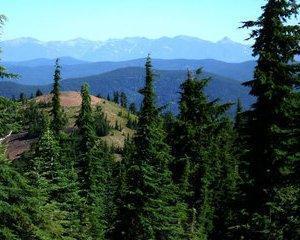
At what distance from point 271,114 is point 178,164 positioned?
16.4 m

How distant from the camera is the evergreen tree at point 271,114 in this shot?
21.6m

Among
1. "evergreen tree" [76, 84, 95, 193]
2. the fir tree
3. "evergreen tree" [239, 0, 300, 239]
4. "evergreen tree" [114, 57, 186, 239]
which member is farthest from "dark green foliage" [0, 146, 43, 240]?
"evergreen tree" [76, 84, 95, 193]

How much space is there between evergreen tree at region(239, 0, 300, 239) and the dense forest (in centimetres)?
4

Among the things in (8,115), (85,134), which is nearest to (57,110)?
(85,134)

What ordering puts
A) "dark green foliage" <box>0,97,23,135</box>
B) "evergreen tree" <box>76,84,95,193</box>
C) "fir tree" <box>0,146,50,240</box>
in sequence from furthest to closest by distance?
1. "evergreen tree" <box>76,84,95,193</box>
2. "dark green foliage" <box>0,97,23,135</box>
3. "fir tree" <box>0,146,50,240</box>

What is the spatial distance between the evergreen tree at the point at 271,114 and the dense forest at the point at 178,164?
0.04 m

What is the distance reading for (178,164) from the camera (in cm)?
3784

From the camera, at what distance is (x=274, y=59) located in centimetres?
2205

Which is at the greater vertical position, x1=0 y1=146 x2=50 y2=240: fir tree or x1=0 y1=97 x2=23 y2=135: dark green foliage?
x1=0 y1=97 x2=23 y2=135: dark green foliage

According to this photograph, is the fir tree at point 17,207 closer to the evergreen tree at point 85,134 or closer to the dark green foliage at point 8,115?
the dark green foliage at point 8,115

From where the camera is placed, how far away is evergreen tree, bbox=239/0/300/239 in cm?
2156

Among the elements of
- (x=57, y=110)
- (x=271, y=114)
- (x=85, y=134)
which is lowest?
(x=85, y=134)

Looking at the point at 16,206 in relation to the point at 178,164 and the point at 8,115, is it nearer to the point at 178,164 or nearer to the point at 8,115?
the point at 8,115

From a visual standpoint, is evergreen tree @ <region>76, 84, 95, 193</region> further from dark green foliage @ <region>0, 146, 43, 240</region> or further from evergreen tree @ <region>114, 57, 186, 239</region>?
dark green foliage @ <region>0, 146, 43, 240</region>
